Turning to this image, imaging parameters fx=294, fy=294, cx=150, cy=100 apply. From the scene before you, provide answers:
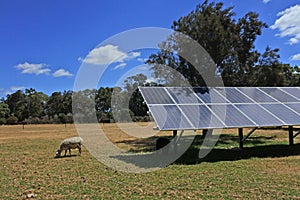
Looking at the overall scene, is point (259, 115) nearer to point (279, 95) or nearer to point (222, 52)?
point (279, 95)

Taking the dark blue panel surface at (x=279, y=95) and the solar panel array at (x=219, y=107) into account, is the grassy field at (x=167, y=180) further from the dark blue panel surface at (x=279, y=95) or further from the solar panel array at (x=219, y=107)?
the dark blue panel surface at (x=279, y=95)

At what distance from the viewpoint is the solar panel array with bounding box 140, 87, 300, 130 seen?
1218cm

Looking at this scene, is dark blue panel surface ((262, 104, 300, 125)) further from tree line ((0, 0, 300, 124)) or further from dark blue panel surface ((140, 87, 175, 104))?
tree line ((0, 0, 300, 124))

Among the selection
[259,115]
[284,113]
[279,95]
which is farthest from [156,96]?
[279,95]

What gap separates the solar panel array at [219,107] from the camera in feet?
40.0

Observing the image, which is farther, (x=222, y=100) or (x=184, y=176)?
(x=222, y=100)

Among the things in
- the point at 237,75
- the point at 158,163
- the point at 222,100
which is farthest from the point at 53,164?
the point at 237,75

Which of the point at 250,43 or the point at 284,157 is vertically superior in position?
the point at 250,43

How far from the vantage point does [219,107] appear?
545 inches

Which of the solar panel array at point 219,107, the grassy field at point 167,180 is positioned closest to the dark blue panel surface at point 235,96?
the solar panel array at point 219,107

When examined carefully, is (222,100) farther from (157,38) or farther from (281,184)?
(157,38)

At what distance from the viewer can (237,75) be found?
23875 mm

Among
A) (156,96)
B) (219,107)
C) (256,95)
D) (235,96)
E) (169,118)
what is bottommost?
(169,118)

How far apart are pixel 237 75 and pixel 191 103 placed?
1153cm
